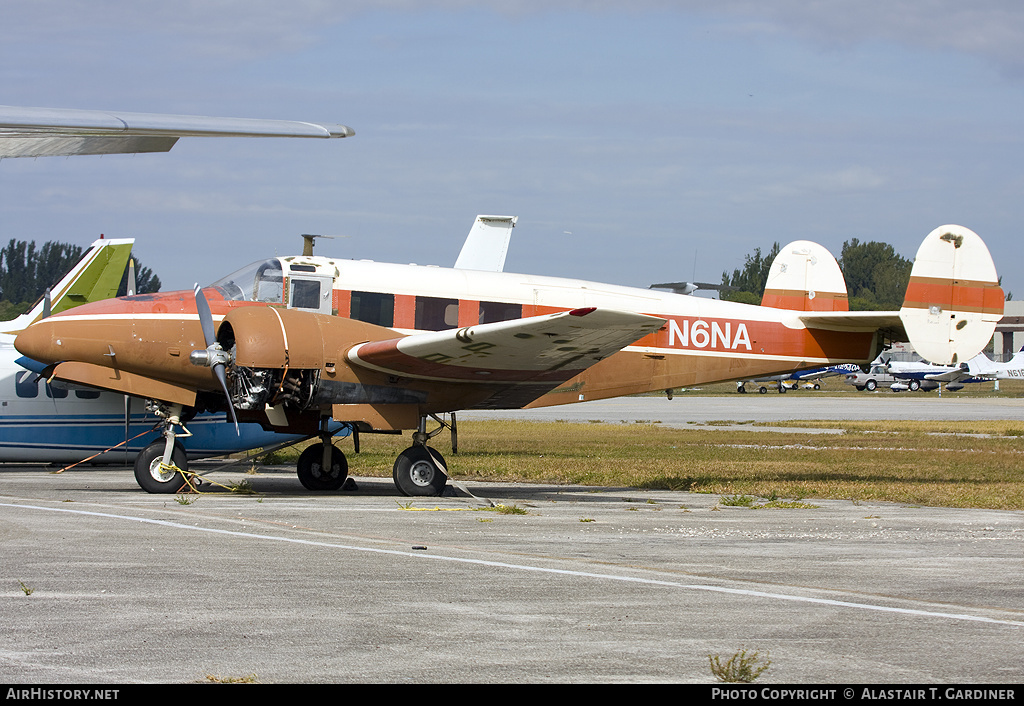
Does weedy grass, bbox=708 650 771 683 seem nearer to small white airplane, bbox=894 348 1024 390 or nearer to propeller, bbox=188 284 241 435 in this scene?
propeller, bbox=188 284 241 435

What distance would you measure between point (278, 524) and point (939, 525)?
25.5 feet

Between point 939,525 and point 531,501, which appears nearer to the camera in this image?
point 939,525

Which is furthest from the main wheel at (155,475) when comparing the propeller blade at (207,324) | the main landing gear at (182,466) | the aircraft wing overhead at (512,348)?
the aircraft wing overhead at (512,348)

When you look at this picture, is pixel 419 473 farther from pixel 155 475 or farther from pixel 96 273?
pixel 96 273

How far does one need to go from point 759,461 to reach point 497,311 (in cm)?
822

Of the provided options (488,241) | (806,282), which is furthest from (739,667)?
(488,241)

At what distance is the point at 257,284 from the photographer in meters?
15.5

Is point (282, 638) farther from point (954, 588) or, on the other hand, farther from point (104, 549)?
point (954, 588)

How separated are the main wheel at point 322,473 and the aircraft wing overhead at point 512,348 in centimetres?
274

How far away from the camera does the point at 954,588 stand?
26.3 feet

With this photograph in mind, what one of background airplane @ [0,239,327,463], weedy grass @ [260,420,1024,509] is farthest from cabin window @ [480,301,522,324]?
background airplane @ [0,239,327,463]

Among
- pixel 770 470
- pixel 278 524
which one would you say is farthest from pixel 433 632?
pixel 770 470

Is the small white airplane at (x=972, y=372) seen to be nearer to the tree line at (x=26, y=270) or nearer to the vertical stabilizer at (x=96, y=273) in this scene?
the vertical stabilizer at (x=96, y=273)

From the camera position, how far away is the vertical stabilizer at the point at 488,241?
2658 centimetres
